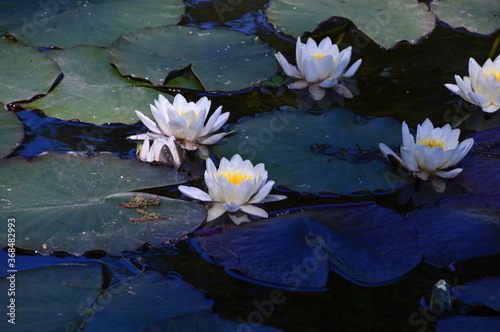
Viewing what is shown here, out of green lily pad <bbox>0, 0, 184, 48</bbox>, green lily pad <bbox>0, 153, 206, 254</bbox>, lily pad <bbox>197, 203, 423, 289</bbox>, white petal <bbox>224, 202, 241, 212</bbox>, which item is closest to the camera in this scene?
lily pad <bbox>197, 203, 423, 289</bbox>

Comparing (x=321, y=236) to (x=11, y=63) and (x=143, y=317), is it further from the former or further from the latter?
(x=11, y=63)

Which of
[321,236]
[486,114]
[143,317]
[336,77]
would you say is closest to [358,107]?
[336,77]

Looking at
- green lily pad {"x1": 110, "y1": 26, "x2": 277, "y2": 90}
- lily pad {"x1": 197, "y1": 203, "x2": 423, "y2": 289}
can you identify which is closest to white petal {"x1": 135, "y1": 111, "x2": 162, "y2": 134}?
green lily pad {"x1": 110, "y1": 26, "x2": 277, "y2": 90}

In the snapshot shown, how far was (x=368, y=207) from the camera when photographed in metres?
2.57

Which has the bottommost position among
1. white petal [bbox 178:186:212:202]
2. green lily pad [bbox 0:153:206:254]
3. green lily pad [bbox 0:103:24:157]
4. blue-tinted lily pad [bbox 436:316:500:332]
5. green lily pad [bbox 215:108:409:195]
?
green lily pad [bbox 0:103:24:157]

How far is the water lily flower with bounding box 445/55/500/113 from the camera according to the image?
132 inches

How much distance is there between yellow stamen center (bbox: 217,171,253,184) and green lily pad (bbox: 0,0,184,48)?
5.93 feet

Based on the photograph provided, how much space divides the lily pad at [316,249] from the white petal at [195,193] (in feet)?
0.71

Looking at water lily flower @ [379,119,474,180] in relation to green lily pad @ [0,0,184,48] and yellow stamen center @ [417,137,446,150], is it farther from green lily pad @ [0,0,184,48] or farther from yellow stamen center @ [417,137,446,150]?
green lily pad @ [0,0,184,48]

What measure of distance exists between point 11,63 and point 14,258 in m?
1.68

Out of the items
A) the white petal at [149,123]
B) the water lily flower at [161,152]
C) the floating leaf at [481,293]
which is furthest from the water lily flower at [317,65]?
the floating leaf at [481,293]

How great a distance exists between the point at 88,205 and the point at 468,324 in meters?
1.54

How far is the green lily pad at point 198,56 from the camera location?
11.7ft

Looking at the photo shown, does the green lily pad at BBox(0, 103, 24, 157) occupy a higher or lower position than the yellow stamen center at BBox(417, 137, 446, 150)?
lower
